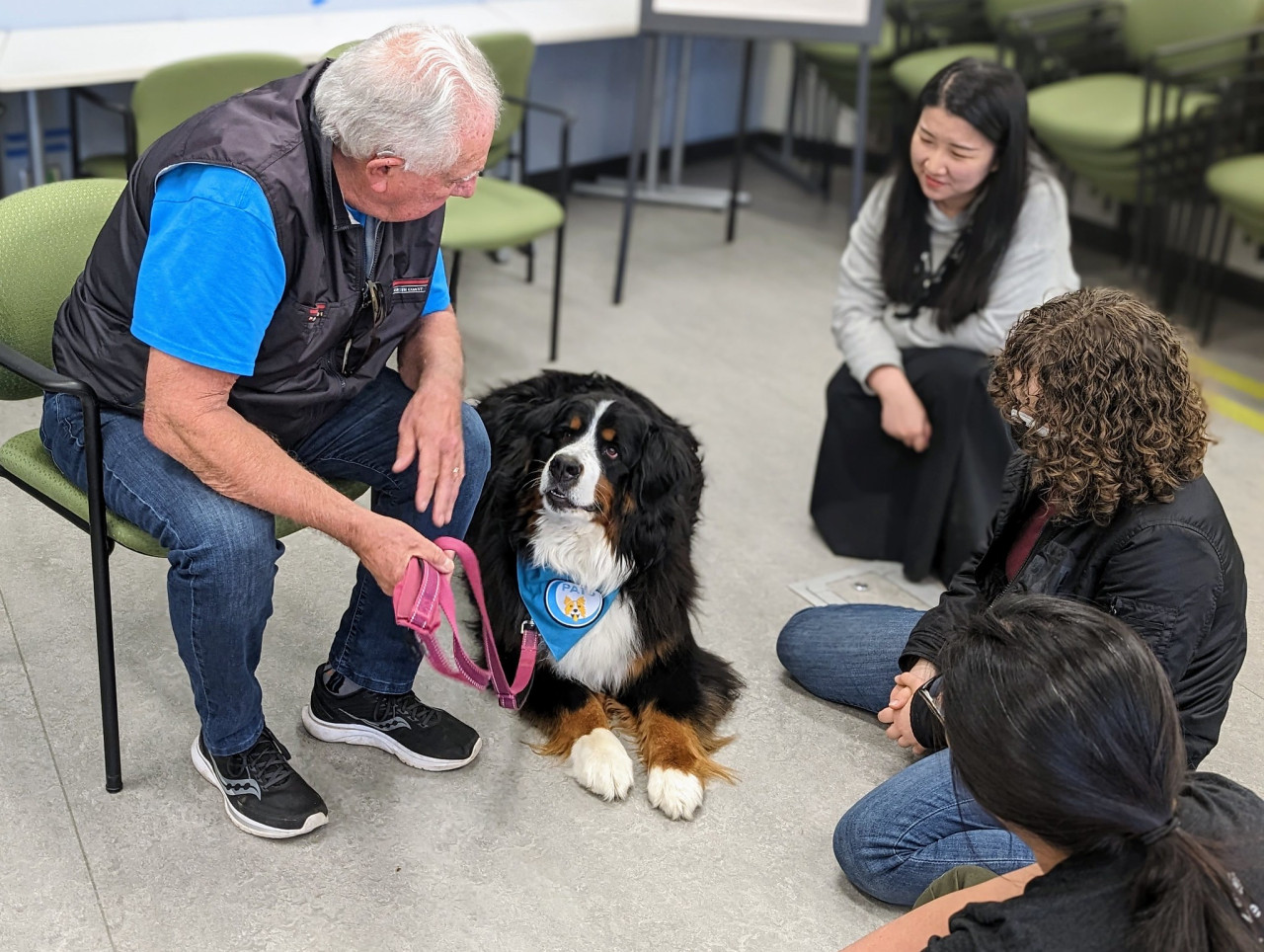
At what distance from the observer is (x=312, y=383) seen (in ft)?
6.37

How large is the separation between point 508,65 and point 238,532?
245cm

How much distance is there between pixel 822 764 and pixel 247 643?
1.04 m

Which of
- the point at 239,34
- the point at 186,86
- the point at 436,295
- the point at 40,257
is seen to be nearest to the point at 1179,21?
the point at 239,34

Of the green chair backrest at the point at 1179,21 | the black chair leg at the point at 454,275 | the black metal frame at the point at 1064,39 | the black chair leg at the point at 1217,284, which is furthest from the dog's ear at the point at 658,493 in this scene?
the black metal frame at the point at 1064,39

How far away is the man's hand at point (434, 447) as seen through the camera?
80.4 inches

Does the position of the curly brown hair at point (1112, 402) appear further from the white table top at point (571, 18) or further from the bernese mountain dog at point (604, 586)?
the white table top at point (571, 18)

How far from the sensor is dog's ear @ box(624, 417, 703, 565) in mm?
2232

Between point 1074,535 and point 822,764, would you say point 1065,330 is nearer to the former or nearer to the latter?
point 1074,535

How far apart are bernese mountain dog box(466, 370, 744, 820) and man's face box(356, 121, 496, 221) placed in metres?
0.51

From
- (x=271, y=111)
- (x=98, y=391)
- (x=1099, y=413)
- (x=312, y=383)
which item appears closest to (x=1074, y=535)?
(x=1099, y=413)

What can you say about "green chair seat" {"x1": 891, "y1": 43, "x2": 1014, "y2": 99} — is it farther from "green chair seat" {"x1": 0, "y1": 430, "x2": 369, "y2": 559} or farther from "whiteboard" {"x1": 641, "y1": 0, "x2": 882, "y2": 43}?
"green chair seat" {"x1": 0, "y1": 430, "x2": 369, "y2": 559}

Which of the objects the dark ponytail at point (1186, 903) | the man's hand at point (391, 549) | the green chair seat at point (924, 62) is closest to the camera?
the dark ponytail at point (1186, 903)

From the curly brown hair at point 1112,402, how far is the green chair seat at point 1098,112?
105 inches

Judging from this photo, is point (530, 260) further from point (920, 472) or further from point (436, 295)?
point (436, 295)
